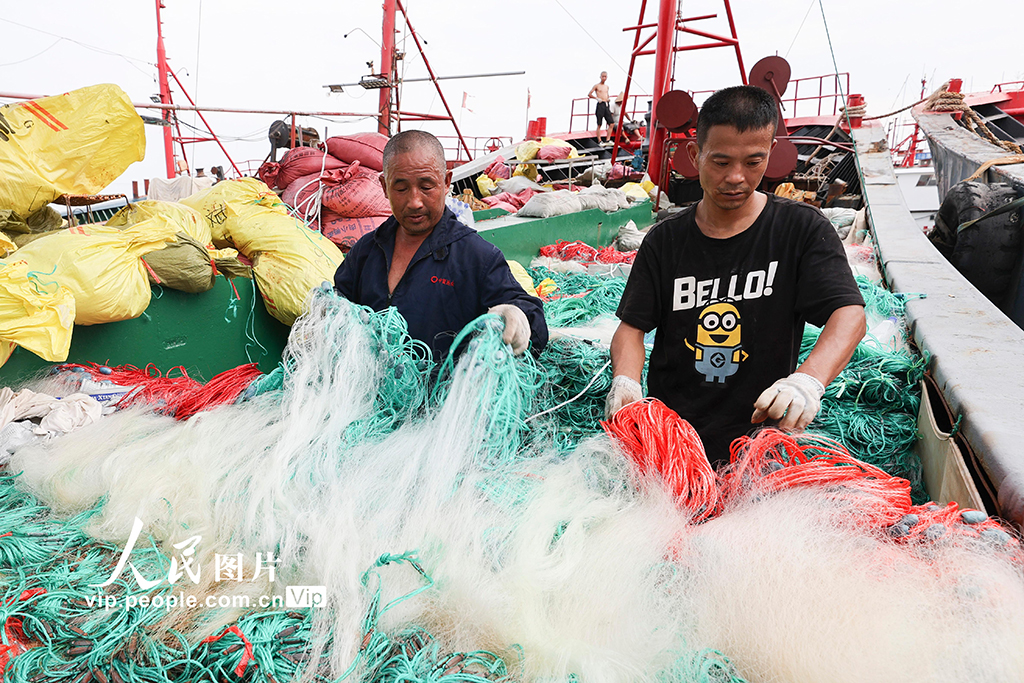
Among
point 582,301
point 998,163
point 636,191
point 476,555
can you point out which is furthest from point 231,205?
point 636,191

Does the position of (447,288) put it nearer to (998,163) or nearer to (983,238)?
(983,238)

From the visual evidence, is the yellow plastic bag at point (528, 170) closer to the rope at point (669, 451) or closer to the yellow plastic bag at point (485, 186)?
the yellow plastic bag at point (485, 186)

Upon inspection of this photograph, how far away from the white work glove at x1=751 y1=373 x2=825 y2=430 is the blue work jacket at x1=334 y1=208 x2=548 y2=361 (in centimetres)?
86

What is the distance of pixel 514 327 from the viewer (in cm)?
193

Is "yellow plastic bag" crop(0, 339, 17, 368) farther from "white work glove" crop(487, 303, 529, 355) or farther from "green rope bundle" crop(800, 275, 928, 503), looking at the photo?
"green rope bundle" crop(800, 275, 928, 503)

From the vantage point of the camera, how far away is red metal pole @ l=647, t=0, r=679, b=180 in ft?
33.3

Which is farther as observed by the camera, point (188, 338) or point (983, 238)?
point (983, 238)

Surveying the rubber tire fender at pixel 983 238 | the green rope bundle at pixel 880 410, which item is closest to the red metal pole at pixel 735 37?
the rubber tire fender at pixel 983 238

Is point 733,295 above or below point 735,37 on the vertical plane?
below

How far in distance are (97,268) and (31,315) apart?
1.19 feet

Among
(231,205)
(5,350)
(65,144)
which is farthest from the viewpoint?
(231,205)

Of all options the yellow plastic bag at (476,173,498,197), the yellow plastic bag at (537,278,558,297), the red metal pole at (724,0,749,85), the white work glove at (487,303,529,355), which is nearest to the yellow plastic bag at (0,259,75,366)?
the white work glove at (487,303,529,355)

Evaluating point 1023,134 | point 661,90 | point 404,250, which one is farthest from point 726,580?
point 1023,134

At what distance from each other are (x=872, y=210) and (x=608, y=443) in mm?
5459
